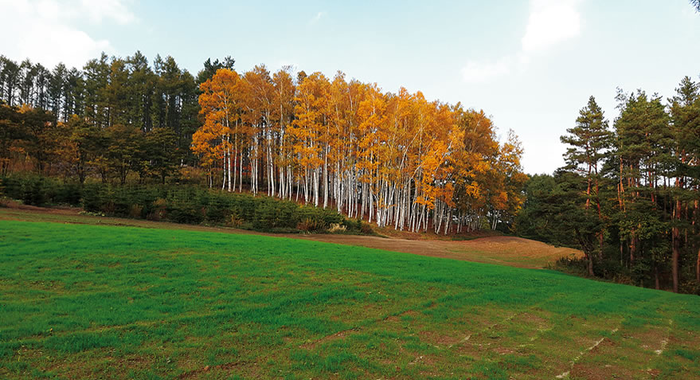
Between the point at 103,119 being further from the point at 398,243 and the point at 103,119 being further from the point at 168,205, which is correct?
the point at 398,243

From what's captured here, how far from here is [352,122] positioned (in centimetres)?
3594

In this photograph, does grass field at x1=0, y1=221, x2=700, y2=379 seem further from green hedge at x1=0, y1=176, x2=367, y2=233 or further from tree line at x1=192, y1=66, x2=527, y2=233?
tree line at x1=192, y1=66, x2=527, y2=233

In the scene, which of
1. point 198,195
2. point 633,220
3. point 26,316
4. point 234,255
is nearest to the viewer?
point 26,316

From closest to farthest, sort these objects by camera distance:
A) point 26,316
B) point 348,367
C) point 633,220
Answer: point 348,367 → point 26,316 → point 633,220

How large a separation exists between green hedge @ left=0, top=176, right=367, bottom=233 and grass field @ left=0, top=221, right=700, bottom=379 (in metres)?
11.4

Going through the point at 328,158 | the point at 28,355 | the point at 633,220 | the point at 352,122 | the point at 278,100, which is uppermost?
the point at 278,100

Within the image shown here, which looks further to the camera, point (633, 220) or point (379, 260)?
point (633, 220)

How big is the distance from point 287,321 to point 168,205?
20.6 metres

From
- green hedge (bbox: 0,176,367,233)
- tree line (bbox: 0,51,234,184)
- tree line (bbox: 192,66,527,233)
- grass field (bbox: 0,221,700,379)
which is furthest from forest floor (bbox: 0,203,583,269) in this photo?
tree line (bbox: 0,51,234,184)

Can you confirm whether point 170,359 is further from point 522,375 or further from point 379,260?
point 379,260

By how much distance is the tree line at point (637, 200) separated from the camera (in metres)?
21.3


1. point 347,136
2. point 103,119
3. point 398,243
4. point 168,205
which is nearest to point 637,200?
point 398,243

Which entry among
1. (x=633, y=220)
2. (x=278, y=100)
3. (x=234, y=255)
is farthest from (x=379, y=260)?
(x=278, y=100)

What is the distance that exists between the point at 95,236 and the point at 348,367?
11.0 m
